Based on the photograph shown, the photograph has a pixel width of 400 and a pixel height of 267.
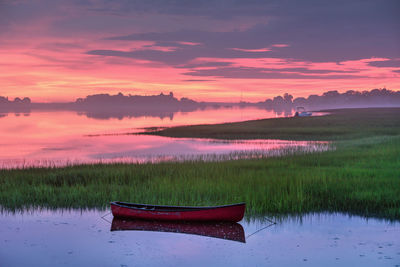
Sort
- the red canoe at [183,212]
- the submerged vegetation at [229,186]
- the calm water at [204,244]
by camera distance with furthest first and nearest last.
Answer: the submerged vegetation at [229,186]
the red canoe at [183,212]
the calm water at [204,244]

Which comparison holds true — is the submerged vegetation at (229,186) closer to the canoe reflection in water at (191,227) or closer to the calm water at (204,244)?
the calm water at (204,244)

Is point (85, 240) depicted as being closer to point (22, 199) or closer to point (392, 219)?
point (22, 199)

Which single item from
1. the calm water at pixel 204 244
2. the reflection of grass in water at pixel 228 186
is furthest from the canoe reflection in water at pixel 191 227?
the reflection of grass in water at pixel 228 186

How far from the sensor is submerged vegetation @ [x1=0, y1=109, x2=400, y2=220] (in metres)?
18.1

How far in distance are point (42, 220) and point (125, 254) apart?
544 cm

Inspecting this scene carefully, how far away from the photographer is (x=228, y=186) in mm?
20312

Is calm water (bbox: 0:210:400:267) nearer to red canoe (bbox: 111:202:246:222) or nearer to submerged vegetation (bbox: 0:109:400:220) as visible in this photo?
red canoe (bbox: 111:202:246:222)

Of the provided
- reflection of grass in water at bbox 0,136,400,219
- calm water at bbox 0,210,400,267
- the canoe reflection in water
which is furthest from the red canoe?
reflection of grass in water at bbox 0,136,400,219

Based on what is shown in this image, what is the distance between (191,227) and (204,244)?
1.63 m

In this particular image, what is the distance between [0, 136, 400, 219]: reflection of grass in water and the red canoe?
2002 millimetres

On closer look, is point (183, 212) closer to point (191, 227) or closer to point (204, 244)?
point (191, 227)

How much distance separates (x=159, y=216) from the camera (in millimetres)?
15875

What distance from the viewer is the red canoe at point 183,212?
15195mm

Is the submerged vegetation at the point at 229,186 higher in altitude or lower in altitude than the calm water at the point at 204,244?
higher
